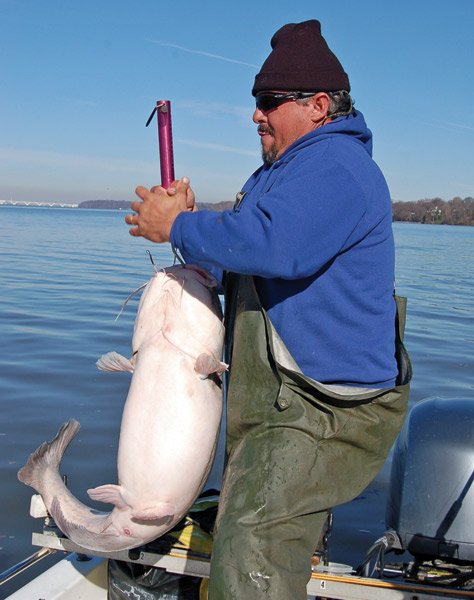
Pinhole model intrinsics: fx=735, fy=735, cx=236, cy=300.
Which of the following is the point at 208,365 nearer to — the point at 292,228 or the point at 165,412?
the point at 165,412

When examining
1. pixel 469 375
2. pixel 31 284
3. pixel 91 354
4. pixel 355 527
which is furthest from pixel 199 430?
pixel 31 284

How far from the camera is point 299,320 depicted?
2.78 m

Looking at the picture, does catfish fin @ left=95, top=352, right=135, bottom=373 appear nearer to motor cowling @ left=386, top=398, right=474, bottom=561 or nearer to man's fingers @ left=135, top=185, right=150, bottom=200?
man's fingers @ left=135, top=185, right=150, bottom=200

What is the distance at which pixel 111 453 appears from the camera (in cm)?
698

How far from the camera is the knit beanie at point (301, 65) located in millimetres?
2945

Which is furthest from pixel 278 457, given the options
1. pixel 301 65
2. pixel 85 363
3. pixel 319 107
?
pixel 85 363

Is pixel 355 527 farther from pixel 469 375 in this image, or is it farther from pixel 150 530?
pixel 469 375

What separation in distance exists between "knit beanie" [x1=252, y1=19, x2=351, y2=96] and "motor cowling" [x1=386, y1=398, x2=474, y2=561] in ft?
5.74

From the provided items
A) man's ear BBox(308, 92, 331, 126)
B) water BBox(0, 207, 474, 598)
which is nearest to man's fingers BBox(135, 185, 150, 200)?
man's ear BBox(308, 92, 331, 126)

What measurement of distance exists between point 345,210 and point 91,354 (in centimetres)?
843

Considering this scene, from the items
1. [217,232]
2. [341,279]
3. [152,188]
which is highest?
[152,188]

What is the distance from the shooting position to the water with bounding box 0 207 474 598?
6.19 meters

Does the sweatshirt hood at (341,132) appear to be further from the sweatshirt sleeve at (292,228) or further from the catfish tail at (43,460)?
the catfish tail at (43,460)

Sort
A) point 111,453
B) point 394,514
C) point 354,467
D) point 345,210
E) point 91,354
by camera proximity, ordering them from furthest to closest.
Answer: point 91,354 < point 111,453 < point 394,514 < point 354,467 < point 345,210
